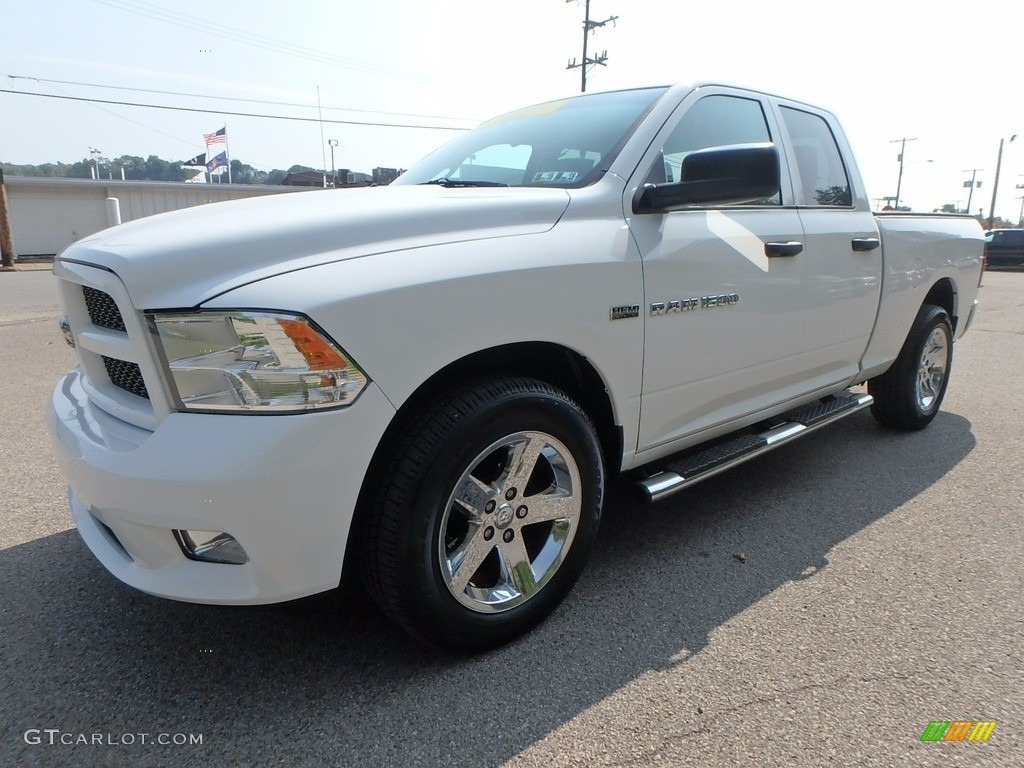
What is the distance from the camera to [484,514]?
2.01m

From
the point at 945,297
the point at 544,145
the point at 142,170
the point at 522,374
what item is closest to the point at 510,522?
the point at 522,374

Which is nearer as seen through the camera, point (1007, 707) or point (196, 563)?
point (196, 563)

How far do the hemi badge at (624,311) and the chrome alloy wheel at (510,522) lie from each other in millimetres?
457

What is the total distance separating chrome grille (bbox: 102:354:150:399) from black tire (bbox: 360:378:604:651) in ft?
2.38

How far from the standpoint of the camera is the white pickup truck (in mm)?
1621

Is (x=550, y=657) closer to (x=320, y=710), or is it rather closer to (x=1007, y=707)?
(x=320, y=710)

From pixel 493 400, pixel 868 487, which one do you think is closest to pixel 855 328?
pixel 868 487

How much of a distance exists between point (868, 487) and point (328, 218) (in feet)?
9.88

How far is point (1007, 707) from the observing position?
1.88m

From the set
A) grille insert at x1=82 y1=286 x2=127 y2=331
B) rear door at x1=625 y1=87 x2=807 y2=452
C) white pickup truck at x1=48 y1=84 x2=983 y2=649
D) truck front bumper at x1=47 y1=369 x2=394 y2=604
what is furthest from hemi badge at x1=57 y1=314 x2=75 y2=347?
rear door at x1=625 y1=87 x2=807 y2=452

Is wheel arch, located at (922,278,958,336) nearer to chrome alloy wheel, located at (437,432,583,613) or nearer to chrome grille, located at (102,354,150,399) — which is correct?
chrome alloy wheel, located at (437,432,583,613)

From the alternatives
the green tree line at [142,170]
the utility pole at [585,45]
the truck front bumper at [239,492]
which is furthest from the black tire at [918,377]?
the green tree line at [142,170]

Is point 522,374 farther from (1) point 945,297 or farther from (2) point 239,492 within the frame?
(1) point 945,297

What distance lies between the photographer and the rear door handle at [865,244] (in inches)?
132
